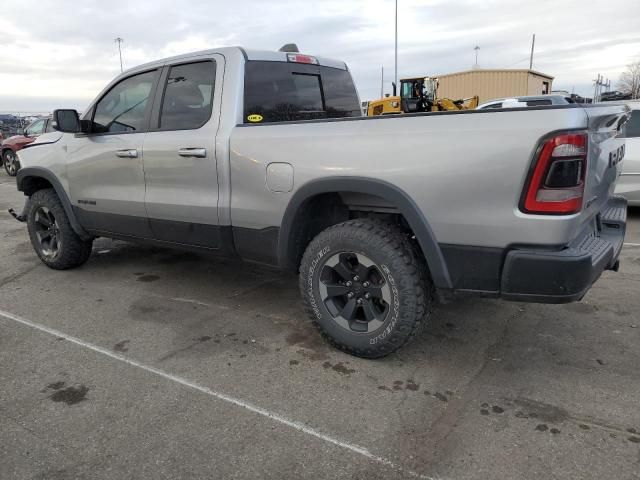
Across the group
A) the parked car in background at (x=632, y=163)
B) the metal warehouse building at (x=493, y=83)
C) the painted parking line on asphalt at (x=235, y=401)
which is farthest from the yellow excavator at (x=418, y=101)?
the painted parking line on asphalt at (x=235, y=401)

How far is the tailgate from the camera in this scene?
2.58m

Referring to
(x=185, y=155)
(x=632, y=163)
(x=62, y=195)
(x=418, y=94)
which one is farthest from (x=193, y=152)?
(x=418, y=94)

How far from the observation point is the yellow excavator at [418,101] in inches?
607

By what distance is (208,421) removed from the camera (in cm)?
266

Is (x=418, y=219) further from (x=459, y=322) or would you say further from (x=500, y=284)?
(x=459, y=322)

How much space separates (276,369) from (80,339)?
4.93 ft

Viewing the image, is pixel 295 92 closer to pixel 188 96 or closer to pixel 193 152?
pixel 188 96

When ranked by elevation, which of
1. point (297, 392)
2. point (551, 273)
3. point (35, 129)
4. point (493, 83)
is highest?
point (493, 83)

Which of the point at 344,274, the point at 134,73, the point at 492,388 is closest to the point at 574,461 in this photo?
the point at 492,388

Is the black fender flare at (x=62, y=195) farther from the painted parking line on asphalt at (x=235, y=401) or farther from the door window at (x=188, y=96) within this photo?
the door window at (x=188, y=96)

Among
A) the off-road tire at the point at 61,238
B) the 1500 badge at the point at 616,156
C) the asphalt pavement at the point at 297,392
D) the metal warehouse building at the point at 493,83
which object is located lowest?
the asphalt pavement at the point at 297,392

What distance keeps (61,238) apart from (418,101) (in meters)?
12.4

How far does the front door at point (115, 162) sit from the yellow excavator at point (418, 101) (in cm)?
1185

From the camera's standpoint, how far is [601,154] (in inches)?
111
